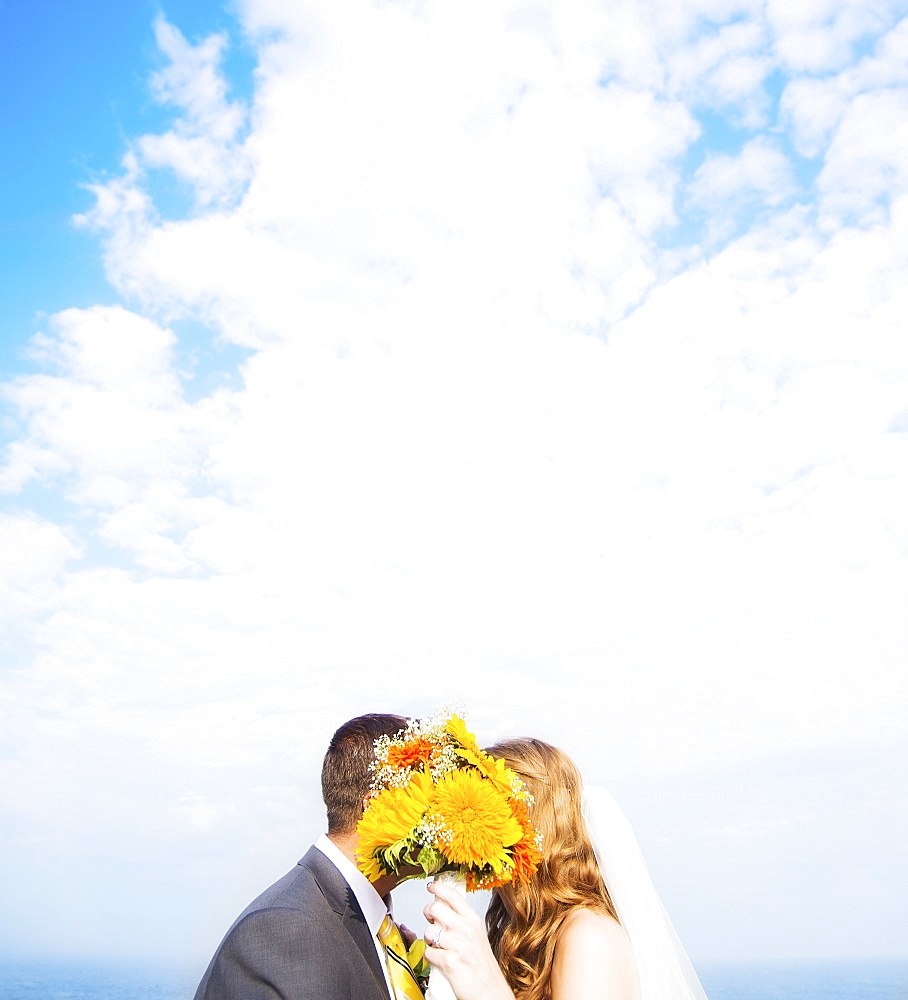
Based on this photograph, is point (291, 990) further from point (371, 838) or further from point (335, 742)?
point (335, 742)

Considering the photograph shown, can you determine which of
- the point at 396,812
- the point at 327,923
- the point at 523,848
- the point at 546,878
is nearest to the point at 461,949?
the point at 523,848

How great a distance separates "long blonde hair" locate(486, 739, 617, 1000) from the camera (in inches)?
188

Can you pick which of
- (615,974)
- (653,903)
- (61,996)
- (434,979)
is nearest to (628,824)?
(653,903)

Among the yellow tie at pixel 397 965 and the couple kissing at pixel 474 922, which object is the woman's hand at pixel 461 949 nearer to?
the couple kissing at pixel 474 922

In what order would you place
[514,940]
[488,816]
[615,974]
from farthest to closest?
[514,940] < [615,974] < [488,816]

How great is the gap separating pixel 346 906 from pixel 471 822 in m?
1.09

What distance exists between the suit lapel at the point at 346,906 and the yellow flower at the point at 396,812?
66 centimetres

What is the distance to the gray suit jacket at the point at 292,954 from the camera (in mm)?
3947

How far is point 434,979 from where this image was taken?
4.00m

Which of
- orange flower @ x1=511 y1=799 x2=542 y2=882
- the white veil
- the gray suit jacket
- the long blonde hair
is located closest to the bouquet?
orange flower @ x1=511 y1=799 x2=542 y2=882

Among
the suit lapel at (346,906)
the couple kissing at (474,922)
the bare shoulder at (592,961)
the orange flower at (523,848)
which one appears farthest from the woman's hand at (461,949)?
the bare shoulder at (592,961)

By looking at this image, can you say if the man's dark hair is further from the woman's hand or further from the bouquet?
the woman's hand

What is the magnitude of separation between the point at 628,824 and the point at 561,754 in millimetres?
728

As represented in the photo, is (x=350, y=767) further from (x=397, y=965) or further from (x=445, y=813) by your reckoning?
(x=397, y=965)
